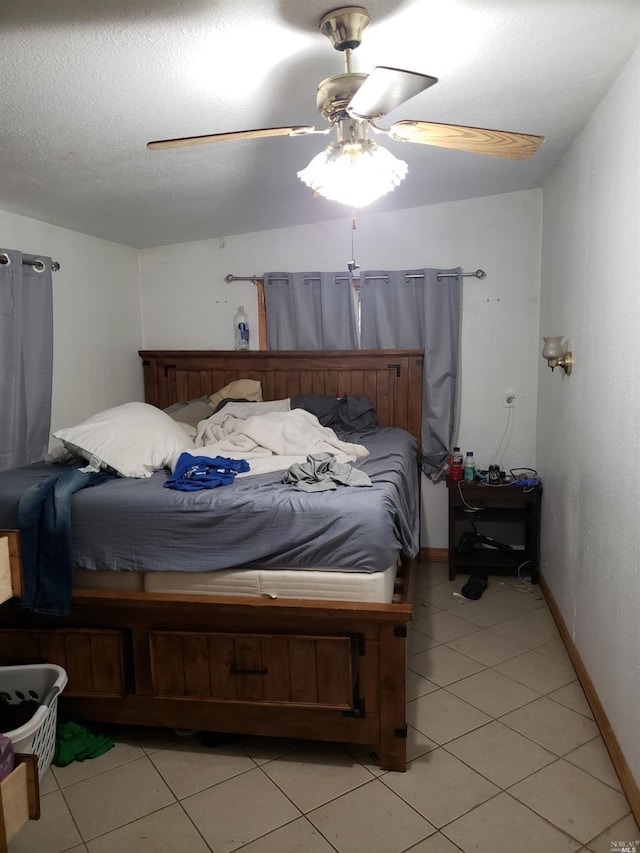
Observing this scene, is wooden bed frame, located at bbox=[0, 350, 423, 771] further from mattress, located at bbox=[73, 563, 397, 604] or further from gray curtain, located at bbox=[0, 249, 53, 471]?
gray curtain, located at bbox=[0, 249, 53, 471]

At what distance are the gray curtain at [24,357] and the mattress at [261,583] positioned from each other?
3.39 feet

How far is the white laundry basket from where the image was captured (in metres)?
1.90

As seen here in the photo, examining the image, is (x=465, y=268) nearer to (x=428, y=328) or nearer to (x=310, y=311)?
(x=428, y=328)

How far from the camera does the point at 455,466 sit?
3.79 m

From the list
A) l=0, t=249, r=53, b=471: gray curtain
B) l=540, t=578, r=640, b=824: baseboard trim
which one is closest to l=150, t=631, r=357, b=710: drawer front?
l=540, t=578, r=640, b=824: baseboard trim

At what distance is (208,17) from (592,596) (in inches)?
91.2

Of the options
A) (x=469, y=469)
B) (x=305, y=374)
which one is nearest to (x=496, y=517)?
(x=469, y=469)

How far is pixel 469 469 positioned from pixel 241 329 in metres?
1.76

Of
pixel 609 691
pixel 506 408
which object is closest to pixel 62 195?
pixel 506 408

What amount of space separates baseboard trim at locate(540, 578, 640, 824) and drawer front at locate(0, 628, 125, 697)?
5.60 feet

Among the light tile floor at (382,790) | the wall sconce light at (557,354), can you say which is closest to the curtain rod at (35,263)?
the light tile floor at (382,790)

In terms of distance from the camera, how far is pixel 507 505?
376 centimetres

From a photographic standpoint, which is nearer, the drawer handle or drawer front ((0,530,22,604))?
drawer front ((0,530,22,604))

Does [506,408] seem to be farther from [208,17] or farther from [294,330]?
[208,17]
